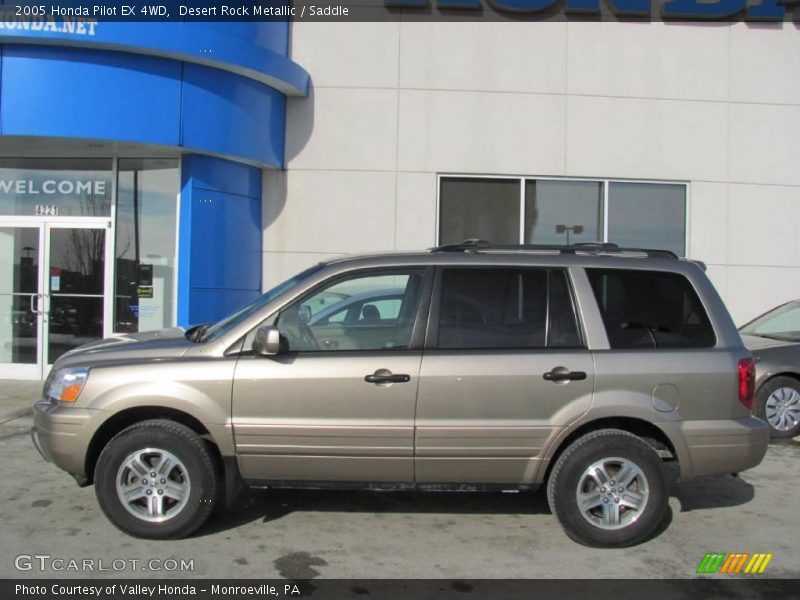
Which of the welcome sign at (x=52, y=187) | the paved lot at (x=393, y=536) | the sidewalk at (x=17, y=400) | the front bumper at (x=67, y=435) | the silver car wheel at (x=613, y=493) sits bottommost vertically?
the paved lot at (x=393, y=536)

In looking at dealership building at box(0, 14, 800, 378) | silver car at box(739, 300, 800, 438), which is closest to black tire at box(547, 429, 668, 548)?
silver car at box(739, 300, 800, 438)

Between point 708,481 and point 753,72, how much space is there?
26.3ft

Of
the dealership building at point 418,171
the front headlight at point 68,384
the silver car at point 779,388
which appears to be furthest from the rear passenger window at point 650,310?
the dealership building at point 418,171

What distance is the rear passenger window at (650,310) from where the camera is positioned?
4555 millimetres

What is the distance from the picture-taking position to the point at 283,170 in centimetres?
1098

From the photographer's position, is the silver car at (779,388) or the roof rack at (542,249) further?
the silver car at (779,388)

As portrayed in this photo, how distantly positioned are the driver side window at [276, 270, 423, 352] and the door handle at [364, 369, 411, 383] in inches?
7.7

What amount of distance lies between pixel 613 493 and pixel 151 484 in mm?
2912

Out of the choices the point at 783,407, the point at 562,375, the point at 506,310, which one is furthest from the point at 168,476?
the point at 783,407

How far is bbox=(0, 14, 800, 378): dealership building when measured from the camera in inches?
404

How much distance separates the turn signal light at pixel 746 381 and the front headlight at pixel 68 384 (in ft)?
13.7

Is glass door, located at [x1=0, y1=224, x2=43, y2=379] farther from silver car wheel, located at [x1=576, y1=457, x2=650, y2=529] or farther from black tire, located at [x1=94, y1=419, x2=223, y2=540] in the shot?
silver car wheel, located at [x1=576, y1=457, x2=650, y2=529]

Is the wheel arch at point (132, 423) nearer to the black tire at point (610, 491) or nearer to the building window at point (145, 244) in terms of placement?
the black tire at point (610, 491)

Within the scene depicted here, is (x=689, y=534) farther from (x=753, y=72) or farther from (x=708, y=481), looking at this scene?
(x=753, y=72)
